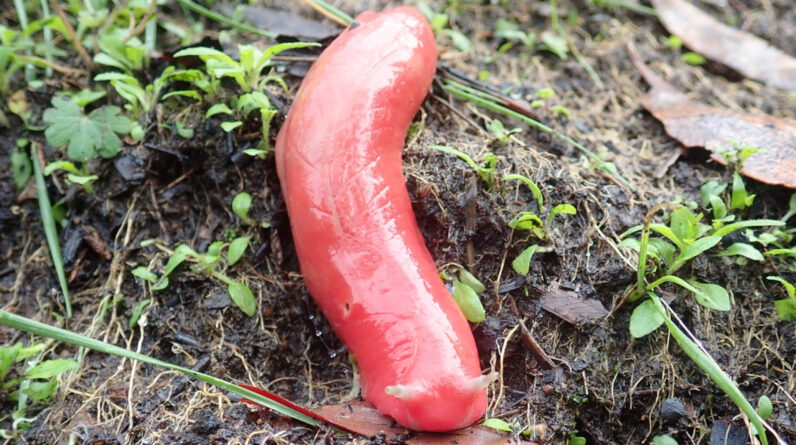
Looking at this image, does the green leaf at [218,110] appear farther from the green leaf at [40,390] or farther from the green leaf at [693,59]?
the green leaf at [693,59]

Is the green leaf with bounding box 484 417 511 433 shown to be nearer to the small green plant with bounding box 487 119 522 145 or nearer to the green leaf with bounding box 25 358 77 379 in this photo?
the small green plant with bounding box 487 119 522 145

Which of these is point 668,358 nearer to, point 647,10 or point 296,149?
point 296,149

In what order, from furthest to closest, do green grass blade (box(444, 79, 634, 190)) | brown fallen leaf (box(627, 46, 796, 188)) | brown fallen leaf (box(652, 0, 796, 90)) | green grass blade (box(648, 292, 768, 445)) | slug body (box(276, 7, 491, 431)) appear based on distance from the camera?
brown fallen leaf (box(652, 0, 796, 90)) → green grass blade (box(444, 79, 634, 190)) → brown fallen leaf (box(627, 46, 796, 188)) → slug body (box(276, 7, 491, 431)) → green grass blade (box(648, 292, 768, 445))

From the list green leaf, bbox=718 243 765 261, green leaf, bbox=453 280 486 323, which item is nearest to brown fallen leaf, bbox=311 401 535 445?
green leaf, bbox=453 280 486 323

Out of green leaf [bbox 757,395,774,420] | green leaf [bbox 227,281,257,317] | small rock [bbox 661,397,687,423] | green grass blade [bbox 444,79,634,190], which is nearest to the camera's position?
green leaf [bbox 757,395,774,420]

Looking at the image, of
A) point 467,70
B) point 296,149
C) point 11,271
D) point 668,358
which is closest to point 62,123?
point 11,271

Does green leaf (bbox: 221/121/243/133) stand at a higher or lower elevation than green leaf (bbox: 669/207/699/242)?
lower
